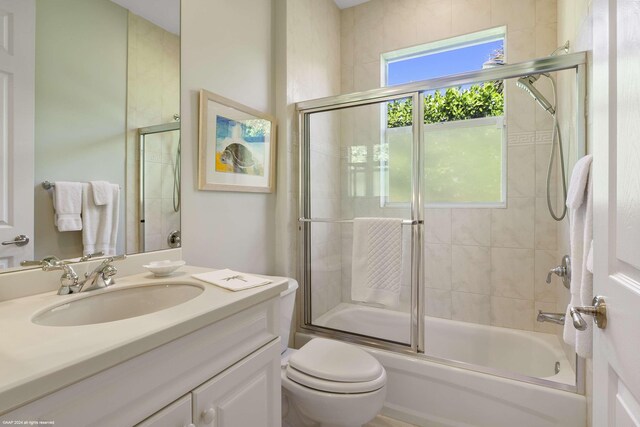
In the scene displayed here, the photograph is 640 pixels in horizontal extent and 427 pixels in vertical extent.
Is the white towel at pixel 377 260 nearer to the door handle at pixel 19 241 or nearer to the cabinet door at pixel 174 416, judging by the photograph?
the cabinet door at pixel 174 416

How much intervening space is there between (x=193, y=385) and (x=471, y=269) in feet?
6.84

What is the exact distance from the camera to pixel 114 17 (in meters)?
1.17

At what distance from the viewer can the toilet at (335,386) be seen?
1.34 m

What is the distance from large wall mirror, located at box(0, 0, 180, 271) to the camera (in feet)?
3.21

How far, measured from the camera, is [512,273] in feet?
7.08

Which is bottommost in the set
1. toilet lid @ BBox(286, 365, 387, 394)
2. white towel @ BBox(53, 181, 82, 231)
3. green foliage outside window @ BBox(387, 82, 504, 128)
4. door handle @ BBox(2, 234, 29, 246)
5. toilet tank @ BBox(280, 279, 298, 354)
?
toilet lid @ BBox(286, 365, 387, 394)

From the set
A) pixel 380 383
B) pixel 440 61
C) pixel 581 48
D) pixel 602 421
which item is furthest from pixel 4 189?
pixel 440 61

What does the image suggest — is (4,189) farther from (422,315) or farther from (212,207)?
(422,315)

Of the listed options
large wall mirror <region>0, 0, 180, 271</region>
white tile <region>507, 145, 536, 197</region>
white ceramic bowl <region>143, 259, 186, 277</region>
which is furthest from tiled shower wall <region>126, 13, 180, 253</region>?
white tile <region>507, 145, 536, 197</region>

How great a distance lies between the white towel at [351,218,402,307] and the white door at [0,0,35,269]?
1534mm

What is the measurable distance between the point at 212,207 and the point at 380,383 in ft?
3.86

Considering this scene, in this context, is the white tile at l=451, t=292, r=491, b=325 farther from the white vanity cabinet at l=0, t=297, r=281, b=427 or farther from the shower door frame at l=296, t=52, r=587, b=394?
the white vanity cabinet at l=0, t=297, r=281, b=427

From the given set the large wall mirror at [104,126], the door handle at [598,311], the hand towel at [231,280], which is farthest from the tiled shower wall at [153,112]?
the door handle at [598,311]

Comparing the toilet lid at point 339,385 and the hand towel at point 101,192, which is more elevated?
the hand towel at point 101,192
